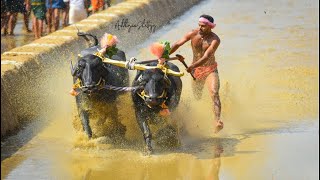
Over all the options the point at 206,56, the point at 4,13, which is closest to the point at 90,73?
the point at 206,56

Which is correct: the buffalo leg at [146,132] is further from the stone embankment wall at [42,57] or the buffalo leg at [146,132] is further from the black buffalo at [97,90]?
the stone embankment wall at [42,57]

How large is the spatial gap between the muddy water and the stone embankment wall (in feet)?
0.78

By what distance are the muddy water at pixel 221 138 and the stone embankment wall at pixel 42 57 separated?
24 cm

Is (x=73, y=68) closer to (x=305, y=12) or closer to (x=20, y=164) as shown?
(x=20, y=164)

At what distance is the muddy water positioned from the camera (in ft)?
32.7

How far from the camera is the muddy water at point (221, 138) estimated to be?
9.97 metres

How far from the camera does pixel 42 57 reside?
14.0 m

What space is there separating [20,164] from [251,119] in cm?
373

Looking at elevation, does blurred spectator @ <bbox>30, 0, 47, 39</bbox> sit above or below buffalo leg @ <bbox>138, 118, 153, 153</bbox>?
below

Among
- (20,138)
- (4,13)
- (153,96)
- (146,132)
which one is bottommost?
(4,13)

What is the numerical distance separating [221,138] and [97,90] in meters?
1.90

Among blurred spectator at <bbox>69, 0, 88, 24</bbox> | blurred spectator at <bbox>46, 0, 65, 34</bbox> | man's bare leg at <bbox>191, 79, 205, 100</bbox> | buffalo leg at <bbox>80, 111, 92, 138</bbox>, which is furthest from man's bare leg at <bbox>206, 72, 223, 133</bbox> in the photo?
blurred spectator at <bbox>46, 0, 65, 34</bbox>

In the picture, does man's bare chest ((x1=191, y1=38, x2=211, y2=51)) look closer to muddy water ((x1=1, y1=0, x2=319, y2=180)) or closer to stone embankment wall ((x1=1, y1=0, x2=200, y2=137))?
muddy water ((x1=1, y1=0, x2=319, y2=180))

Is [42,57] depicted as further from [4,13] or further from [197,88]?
[4,13]
